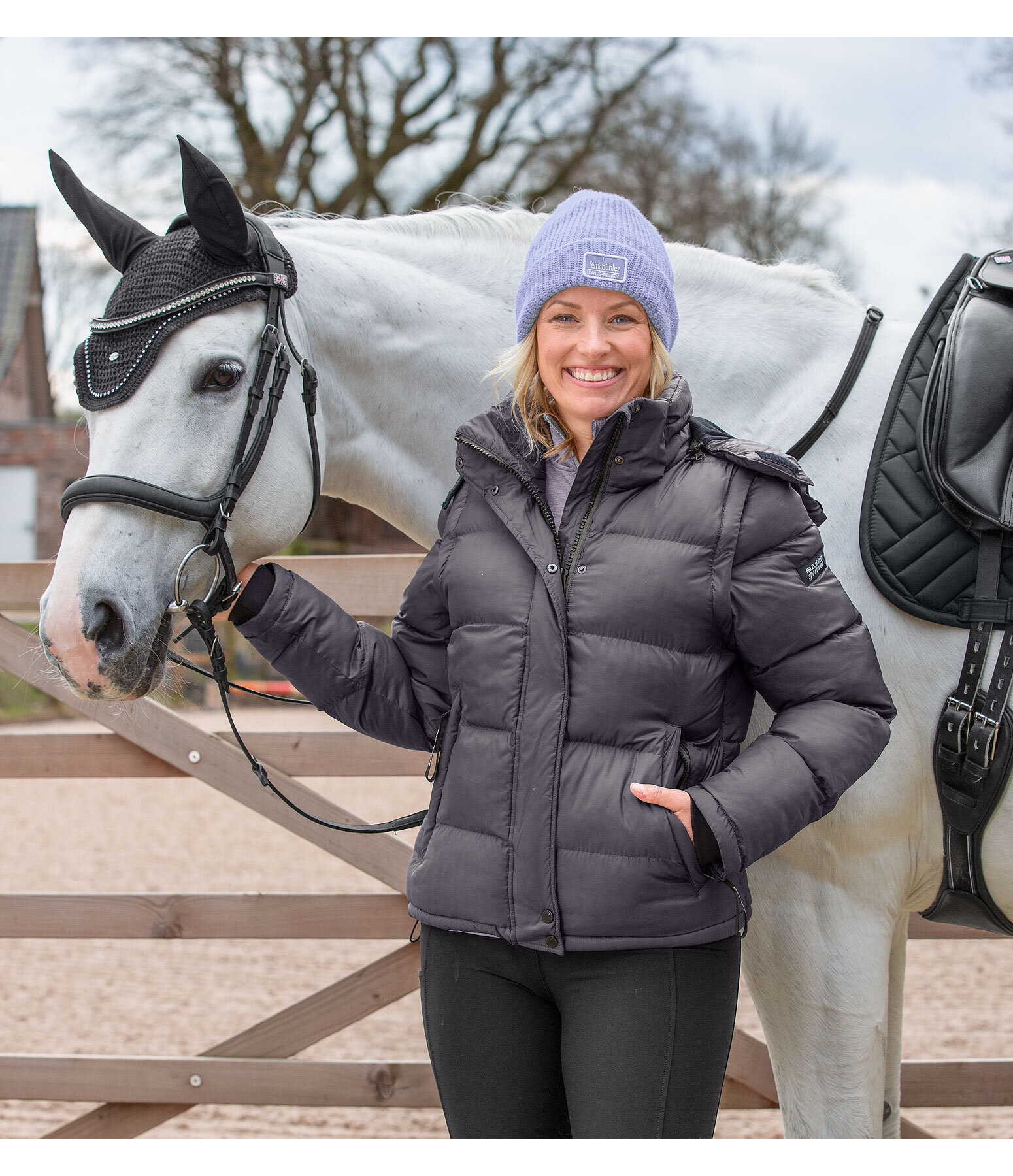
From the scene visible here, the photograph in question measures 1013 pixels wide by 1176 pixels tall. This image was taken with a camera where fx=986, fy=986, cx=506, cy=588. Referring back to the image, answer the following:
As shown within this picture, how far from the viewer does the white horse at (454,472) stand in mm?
1682

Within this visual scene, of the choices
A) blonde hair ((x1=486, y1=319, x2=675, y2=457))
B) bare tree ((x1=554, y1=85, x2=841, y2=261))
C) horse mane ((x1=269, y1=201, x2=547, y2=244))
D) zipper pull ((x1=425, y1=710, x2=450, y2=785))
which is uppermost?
bare tree ((x1=554, y1=85, x2=841, y2=261))

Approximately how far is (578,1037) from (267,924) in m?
1.79

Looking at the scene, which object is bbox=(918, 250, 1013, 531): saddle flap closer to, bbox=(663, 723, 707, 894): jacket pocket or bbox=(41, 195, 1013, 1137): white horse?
bbox=(41, 195, 1013, 1137): white horse

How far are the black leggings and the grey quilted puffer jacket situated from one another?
0.05 meters

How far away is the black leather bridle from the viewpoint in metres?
1.64

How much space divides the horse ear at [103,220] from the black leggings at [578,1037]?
1331mm

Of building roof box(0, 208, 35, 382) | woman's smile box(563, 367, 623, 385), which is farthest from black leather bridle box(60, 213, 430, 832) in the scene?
building roof box(0, 208, 35, 382)

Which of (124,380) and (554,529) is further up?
(124,380)

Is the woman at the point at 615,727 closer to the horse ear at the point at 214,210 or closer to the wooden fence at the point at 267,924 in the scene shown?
the horse ear at the point at 214,210

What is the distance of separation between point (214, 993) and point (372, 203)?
13.2 m

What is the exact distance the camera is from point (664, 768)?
1.41 meters

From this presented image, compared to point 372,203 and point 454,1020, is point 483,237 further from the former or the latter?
point 372,203

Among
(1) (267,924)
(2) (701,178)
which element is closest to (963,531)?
(1) (267,924)
